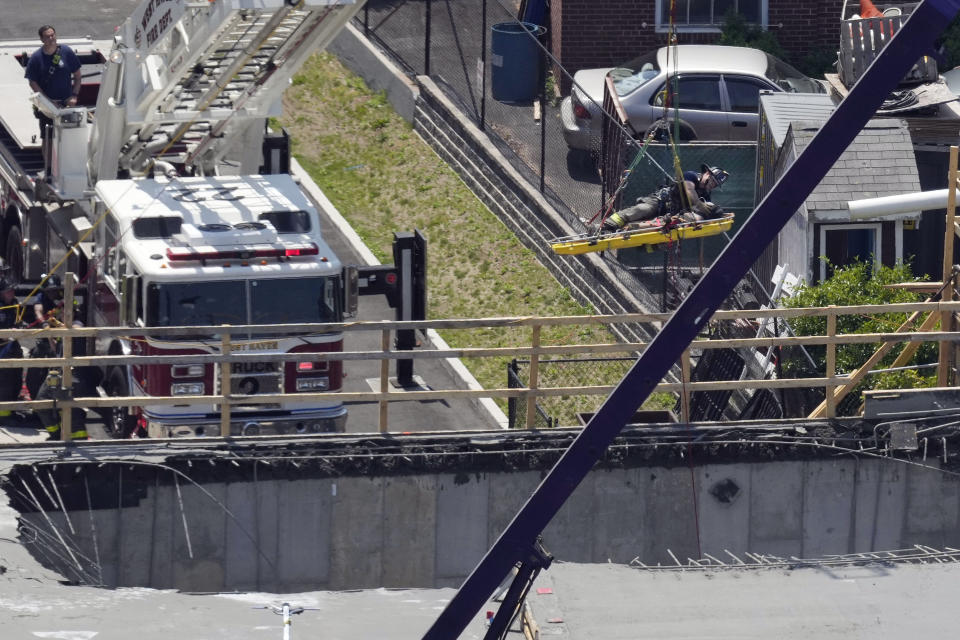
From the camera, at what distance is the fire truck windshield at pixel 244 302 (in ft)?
55.0

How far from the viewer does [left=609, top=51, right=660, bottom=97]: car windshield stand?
2516 cm

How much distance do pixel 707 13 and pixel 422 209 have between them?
6481mm

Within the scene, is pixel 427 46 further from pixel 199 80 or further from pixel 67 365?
pixel 67 365

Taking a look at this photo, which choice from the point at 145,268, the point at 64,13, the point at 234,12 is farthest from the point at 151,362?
the point at 64,13

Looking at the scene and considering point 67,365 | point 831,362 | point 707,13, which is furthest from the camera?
point 707,13

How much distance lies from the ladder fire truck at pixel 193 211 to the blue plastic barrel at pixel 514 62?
6663 mm

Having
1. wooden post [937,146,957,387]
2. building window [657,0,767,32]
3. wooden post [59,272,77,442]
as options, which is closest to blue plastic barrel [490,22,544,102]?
building window [657,0,767,32]

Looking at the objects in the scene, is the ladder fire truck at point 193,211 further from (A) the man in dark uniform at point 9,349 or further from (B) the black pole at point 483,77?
(B) the black pole at point 483,77

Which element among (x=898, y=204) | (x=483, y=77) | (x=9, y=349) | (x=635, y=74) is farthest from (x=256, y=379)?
(x=635, y=74)

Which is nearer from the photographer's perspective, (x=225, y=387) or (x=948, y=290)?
(x=225, y=387)

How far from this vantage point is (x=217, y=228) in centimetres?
1741

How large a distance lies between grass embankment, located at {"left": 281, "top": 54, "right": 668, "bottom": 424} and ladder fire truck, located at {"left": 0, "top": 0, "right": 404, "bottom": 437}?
3.53 meters

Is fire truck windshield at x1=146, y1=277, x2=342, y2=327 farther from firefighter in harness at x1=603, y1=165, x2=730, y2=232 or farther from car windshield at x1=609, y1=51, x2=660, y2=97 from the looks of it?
car windshield at x1=609, y1=51, x2=660, y2=97

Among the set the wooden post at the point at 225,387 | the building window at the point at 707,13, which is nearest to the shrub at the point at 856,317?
the wooden post at the point at 225,387
